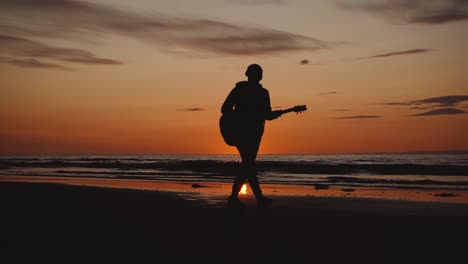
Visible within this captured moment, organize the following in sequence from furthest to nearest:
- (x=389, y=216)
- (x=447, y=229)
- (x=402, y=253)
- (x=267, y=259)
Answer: (x=389, y=216)
(x=447, y=229)
(x=402, y=253)
(x=267, y=259)

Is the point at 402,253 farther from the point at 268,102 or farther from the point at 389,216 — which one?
the point at 268,102

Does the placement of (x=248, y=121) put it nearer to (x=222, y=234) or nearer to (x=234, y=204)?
(x=234, y=204)

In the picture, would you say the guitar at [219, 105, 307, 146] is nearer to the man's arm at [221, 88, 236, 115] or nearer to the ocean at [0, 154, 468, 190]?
the man's arm at [221, 88, 236, 115]

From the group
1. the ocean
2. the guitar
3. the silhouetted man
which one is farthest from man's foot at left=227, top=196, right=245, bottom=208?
the ocean

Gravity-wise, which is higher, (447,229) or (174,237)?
(447,229)

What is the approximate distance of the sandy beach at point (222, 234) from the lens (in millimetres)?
3832

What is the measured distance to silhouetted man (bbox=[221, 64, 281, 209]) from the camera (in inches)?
291

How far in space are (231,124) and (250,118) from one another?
29 cm

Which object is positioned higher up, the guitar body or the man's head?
the man's head

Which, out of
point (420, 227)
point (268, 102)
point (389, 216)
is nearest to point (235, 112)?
point (268, 102)

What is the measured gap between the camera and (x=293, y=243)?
4.37 metres

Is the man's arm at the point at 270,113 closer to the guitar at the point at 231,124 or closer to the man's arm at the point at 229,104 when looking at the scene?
the guitar at the point at 231,124

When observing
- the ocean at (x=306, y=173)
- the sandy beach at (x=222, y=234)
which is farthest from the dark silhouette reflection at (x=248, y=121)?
the ocean at (x=306, y=173)

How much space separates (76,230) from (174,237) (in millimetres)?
1005
